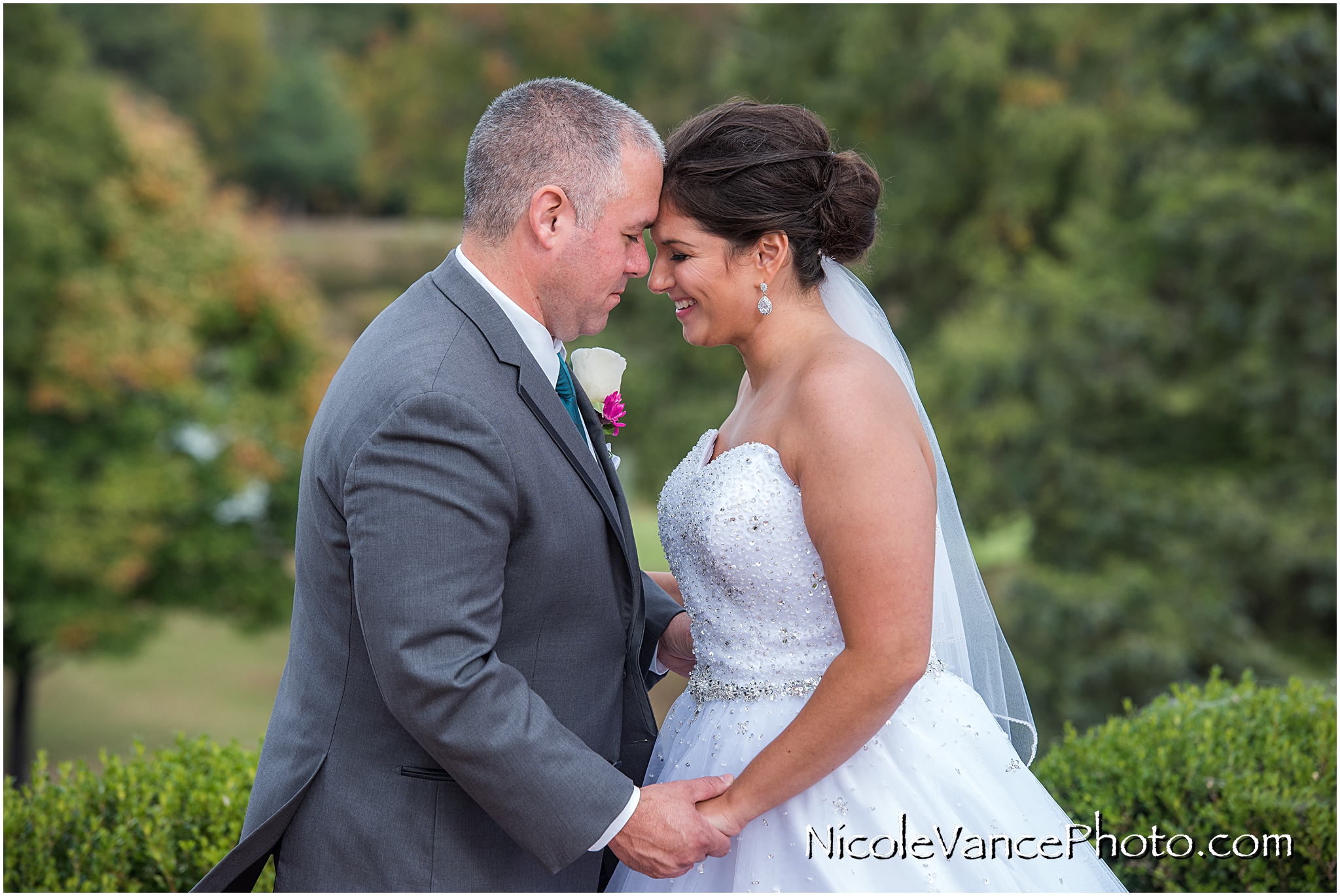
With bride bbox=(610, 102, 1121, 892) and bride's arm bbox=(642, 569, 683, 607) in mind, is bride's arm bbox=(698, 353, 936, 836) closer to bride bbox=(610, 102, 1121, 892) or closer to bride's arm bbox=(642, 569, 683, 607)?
bride bbox=(610, 102, 1121, 892)

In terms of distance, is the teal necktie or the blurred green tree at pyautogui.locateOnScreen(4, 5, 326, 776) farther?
the blurred green tree at pyautogui.locateOnScreen(4, 5, 326, 776)

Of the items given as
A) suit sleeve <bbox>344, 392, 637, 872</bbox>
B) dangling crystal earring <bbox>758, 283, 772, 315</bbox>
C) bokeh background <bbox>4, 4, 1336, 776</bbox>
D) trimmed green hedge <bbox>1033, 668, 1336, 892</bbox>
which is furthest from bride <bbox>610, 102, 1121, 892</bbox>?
bokeh background <bbox>4, 4, 1336, 776</bbox>

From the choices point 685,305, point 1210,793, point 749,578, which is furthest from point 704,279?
point 1210,793

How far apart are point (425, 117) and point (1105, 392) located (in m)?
21.6

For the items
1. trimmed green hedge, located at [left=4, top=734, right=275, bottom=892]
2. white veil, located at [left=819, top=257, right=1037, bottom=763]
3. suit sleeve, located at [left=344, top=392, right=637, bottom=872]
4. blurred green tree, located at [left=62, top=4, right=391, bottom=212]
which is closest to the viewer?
suit sleeve, located at [left=344, top=392, right=637, bottom=872]

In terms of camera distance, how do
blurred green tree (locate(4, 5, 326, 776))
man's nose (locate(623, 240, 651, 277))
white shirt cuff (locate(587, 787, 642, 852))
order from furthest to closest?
1. blurred green tree (locate(4, 5, 326, 776))
2. man's nose (locate(623, 240, 651, 277))
3. white shirt cuff (locate(587, 787, 642, 852))

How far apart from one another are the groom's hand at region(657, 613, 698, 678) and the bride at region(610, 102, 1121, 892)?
0.20 metres

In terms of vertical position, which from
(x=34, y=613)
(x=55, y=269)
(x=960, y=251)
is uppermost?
(x=55, y=269)

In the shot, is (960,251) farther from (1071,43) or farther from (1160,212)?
(1160,212)

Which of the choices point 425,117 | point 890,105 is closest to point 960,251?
point 890,105

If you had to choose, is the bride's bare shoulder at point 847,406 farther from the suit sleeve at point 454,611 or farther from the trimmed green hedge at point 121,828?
the trimmed green hedge at point 121,828

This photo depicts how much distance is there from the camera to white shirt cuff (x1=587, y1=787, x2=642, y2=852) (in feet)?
7.02

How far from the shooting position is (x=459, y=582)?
199 cm

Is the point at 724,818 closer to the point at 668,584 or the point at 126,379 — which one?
the point at 668,584
